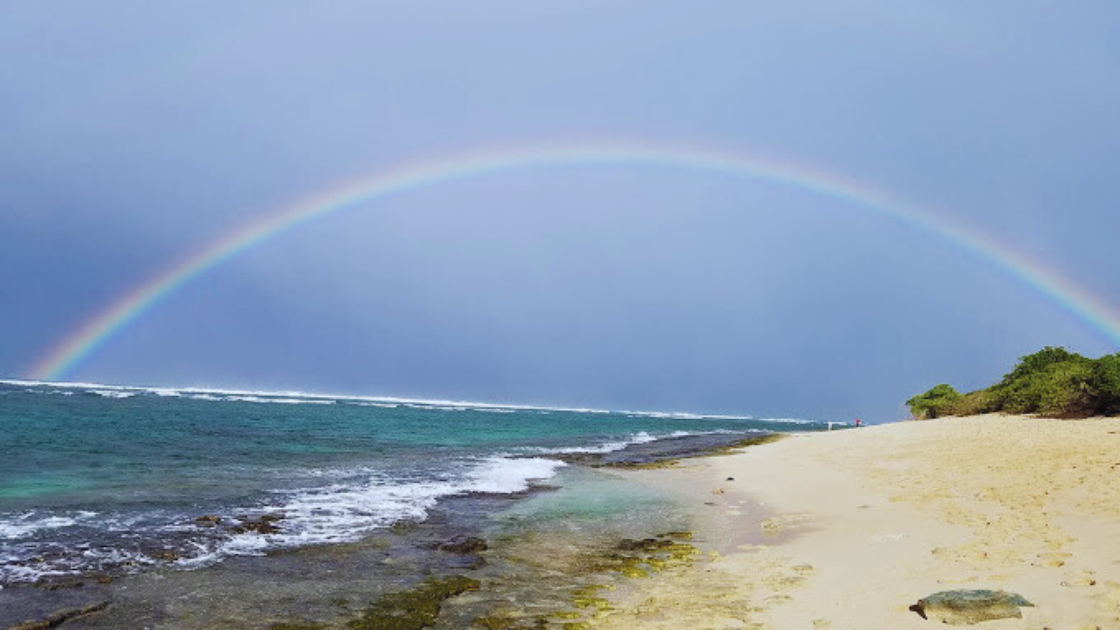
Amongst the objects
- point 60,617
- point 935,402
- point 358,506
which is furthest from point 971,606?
point 935,402

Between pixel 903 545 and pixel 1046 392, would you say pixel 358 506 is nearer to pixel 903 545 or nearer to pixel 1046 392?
pixel 903 545

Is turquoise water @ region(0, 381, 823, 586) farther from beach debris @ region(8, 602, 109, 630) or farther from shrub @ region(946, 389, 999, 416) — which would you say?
shrub @ region(946, 389, 999, 416)

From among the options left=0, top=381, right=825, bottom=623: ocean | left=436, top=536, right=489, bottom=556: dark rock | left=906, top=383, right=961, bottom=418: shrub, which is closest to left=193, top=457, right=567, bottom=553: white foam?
left=0, top=381, right=825, bottom=623: ocean

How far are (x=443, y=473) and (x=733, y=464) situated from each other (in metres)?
13.2

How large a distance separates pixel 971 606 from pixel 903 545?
14.3 ft

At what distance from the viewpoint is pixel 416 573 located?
10.9m

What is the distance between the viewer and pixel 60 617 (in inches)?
322

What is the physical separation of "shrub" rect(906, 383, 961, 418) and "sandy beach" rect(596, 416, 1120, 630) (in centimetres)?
4146

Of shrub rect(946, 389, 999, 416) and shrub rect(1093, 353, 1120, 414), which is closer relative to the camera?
shrub rect(1093, 353, 1120, 414)

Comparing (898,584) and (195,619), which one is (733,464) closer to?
(898,584)

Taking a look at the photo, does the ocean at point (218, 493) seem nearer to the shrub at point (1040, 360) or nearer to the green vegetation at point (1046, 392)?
the green vegetation at point (1046, 392)

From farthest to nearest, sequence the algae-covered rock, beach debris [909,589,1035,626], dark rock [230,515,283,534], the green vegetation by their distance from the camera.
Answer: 1. the green vegetation
2. dark rock [230,515,283,534]
3. the algae-covered rock
4. beach debris [909,589,1035,626]

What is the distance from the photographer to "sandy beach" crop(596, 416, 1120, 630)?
7.70m

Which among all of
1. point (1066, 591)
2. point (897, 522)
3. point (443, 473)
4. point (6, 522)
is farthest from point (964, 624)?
point (443, 473)
